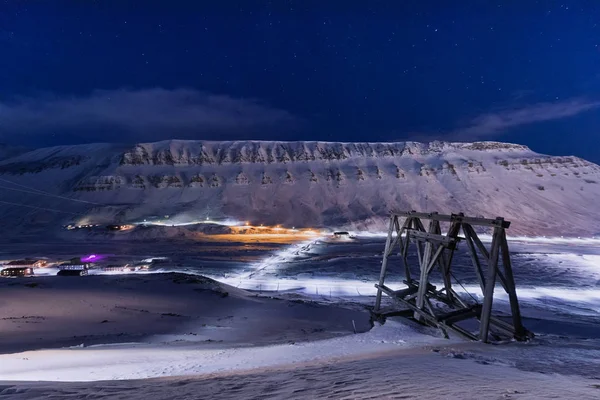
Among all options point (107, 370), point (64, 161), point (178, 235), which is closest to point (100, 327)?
point (107, 370)

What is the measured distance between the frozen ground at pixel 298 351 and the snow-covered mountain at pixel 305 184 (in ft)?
153

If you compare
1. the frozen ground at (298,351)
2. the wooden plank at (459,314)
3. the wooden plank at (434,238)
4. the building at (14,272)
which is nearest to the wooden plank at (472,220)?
the wooden plank at (434,238)

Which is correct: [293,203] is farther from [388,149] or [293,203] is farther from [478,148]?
[478,148]

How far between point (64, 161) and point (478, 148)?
111104mm

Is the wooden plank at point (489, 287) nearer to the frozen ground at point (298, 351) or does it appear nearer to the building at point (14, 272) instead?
the frozen ground at point (298, 351)

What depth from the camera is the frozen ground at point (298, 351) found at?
457 centimetres

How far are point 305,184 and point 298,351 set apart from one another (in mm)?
79263

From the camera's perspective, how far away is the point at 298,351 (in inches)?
301

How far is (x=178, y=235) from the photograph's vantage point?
172 ft

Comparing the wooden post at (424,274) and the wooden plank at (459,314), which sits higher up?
the wooden post at (424,274)

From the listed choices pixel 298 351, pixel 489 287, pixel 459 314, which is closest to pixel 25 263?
pixel 298 351

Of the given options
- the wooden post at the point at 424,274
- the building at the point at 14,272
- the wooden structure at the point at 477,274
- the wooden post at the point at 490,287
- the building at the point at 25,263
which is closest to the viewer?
Result: the wooden post at the point at 490,287

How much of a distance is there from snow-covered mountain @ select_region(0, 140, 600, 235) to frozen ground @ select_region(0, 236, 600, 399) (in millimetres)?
46546

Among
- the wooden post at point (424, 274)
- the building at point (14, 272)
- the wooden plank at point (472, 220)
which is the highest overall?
the wooden plank at point (472, 220)
